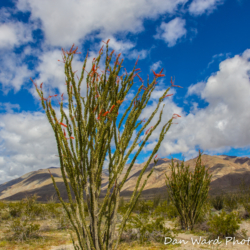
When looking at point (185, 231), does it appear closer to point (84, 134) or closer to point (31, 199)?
point (84, 134)

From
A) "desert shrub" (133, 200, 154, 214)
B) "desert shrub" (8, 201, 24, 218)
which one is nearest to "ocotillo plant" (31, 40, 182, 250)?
"desert shrub" (133, 200, 154, 214)

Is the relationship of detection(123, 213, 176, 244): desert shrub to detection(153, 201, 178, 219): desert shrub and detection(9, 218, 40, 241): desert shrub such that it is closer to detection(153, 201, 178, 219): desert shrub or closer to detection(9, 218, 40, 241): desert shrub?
detection(153, 201, 178, 219): desert shrub

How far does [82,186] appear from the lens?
82.7 inches

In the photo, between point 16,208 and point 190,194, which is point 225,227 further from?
point 16,208

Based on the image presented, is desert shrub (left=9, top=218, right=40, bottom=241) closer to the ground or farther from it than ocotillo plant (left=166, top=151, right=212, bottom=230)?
closer to the ground

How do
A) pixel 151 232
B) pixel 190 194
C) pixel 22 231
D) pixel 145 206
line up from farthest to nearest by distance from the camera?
pixel 145 206
pixel 22 231
pixel 190 194
pixel 151 232

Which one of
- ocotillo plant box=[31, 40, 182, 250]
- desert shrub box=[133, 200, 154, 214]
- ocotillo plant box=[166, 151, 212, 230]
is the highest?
ocotillo plant box=[31, 40, 182, 250]

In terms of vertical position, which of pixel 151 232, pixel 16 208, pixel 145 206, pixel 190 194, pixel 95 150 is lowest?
pixel 145 206

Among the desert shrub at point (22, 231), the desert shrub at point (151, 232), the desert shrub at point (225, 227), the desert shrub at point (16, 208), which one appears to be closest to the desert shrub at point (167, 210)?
the desert shrub at point (151, 232)

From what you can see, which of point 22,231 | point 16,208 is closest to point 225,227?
point 22,231

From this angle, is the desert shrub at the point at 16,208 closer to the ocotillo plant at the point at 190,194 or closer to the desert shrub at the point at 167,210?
the desert shrub at the point at 167,210

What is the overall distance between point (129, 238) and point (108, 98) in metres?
5.63

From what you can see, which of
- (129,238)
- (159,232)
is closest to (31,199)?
(129,238)

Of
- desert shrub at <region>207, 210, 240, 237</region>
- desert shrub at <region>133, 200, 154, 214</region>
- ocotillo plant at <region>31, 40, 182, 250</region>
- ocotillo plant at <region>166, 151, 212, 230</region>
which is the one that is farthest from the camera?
desert shrub at <region>133, 200, 154, 214</region>
